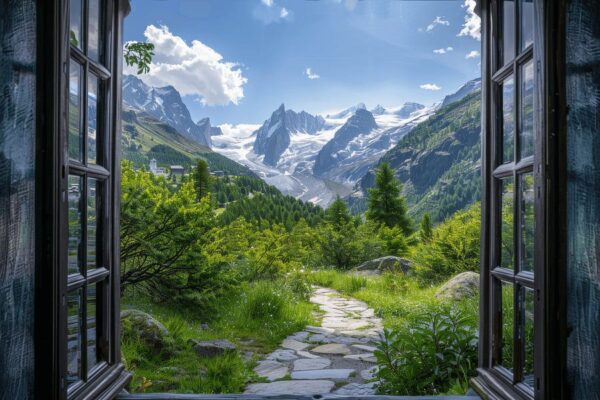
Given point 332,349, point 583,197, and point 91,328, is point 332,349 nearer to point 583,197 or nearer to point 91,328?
point 91,328

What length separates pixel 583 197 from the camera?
1.25m

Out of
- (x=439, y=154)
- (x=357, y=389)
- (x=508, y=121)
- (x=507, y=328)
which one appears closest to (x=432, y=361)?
(x=357, y=389)

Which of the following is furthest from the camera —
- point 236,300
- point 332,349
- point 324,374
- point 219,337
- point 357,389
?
point 236,300

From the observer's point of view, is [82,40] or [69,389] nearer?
[69,389]

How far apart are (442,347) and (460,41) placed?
112 metres

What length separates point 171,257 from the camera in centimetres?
443

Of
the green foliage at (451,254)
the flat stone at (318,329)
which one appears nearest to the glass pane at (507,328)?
the flat stone at (318,329)

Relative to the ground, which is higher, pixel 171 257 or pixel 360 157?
pixel 360 157

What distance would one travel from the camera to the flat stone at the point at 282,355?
3.78 meters

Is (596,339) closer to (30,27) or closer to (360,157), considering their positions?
(30,27)

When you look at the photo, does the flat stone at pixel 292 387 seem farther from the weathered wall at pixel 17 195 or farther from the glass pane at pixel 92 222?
the weathered wall at pixel 17 195

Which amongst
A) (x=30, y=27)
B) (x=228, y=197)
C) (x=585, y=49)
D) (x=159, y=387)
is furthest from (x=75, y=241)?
(x=228, y=197)

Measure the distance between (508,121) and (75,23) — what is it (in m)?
1.54

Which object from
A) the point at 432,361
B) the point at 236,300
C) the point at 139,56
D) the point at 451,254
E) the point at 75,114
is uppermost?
the point at 139,56
